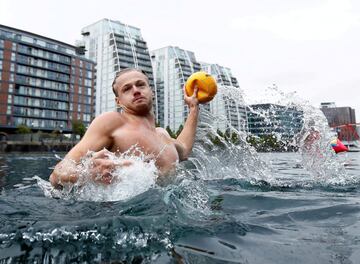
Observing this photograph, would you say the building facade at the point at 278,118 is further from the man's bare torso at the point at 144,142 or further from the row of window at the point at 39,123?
the row of window at the point at 39,123

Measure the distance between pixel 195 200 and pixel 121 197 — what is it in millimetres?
652

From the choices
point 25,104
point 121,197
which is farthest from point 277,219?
point 25,104

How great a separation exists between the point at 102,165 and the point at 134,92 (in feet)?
3.60

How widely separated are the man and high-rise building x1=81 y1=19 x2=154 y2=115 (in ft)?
257

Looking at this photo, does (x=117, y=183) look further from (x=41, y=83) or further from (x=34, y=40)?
(x=34, y=40)

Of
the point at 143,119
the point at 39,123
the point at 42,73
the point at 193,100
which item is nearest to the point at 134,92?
the point at 143,119

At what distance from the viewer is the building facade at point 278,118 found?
6.41m

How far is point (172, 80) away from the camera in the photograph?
95062 mm

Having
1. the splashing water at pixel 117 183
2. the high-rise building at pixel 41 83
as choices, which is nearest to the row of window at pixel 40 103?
the high-rise building at pixel 41 83

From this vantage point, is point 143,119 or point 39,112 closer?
point 143,119

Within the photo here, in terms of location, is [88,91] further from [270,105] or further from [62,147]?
[270,105]

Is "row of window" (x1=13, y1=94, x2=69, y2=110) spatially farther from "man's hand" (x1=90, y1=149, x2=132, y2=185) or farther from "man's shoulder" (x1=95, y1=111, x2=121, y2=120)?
"man's hand" (x1=90, y1=149, x2=132, y2=185)

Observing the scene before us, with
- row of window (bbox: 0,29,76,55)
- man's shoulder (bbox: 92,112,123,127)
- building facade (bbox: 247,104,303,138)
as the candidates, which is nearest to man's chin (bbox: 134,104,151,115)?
man's shoulder (bbox: 92,112,123,127)

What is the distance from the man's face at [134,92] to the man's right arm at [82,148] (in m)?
0.31
